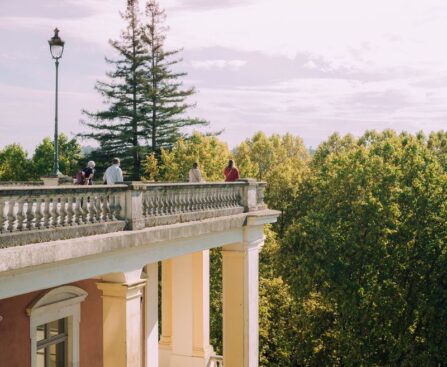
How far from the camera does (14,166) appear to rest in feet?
237

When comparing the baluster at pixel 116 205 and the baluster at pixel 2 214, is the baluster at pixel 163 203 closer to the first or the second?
the baluster at pixel 116 205

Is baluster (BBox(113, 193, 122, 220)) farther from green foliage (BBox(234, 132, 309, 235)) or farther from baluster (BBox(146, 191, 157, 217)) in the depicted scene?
green foliage (BBox(234, 132, 309, 235))

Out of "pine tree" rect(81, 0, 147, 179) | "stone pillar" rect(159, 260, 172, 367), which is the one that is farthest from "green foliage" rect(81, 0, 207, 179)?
"stone pillar" rect(159, 260, 172, 367)

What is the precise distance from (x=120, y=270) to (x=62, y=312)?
247 centimetres

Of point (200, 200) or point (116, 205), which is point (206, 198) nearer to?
point (200, 200)

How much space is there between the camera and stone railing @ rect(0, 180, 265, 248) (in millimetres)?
9438

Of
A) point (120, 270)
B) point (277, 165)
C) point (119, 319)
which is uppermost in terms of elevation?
point (277, 165)

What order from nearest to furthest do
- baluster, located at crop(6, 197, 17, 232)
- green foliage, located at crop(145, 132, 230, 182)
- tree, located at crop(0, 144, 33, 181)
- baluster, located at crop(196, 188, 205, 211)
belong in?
baluster, located at crop(6, 197, 17, 232) → baluster, located at crop(196, 188, 205, 211) → green foliage, located at crop(145, 132, 230, 182) → tree, located at crop(0, 144, 33, 181)

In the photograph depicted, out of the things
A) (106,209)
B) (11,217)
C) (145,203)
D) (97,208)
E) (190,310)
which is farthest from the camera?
(190,310)

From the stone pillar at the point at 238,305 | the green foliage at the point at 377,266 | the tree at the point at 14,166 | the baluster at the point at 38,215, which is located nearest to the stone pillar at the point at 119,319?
the baluster at the point at 38,215

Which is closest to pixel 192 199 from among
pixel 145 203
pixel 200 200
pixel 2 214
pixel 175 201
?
pixel 200 200

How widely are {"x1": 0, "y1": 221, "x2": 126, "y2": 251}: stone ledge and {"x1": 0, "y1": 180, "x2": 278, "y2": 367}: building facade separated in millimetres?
18

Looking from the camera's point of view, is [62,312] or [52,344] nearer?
[62,312]

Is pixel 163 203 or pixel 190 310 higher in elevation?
pixel 163 203
